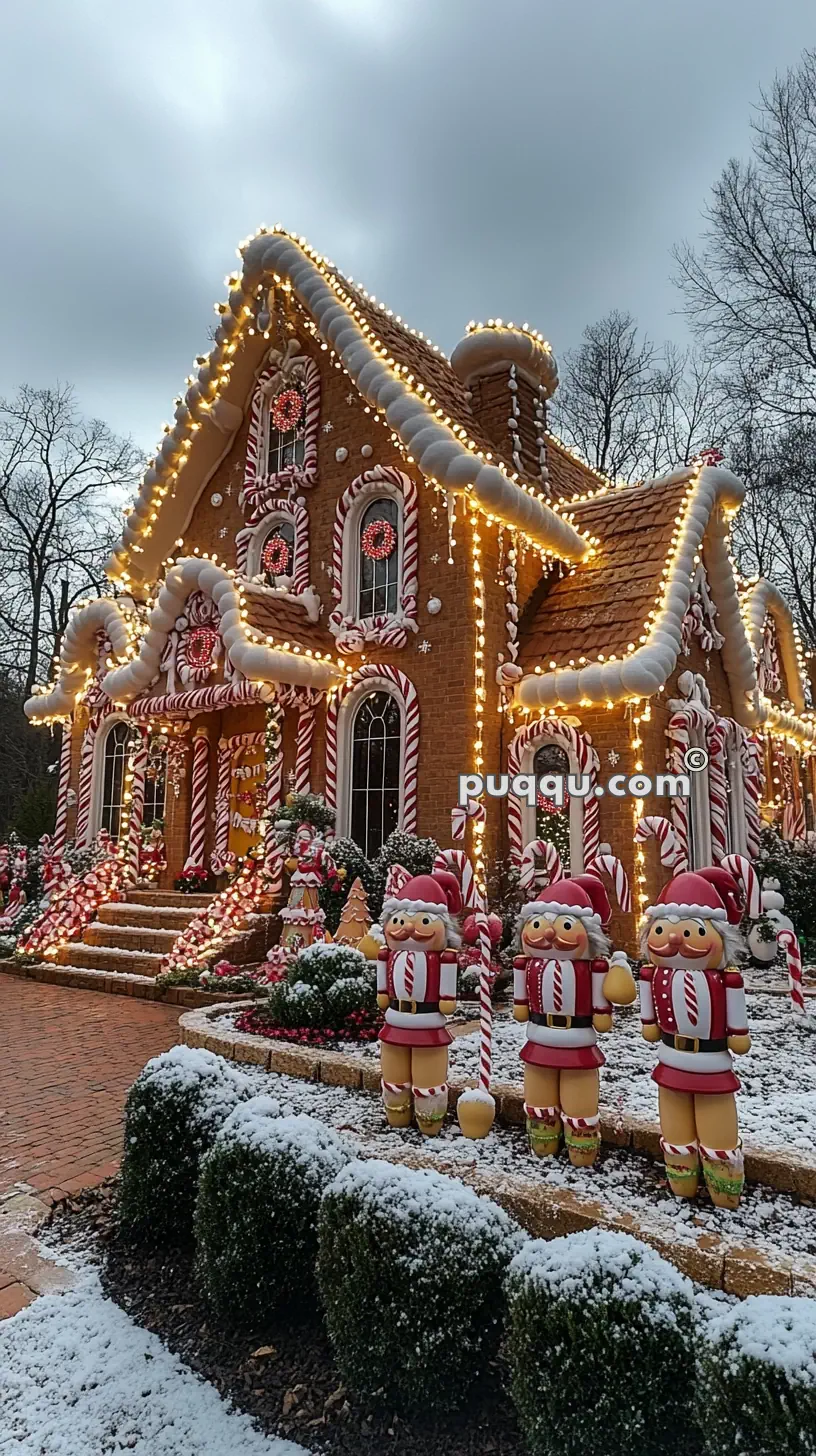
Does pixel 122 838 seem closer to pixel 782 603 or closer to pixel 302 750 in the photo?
pixel 302 750

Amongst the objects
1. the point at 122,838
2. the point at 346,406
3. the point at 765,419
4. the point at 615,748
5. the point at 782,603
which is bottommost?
the point at 122,838

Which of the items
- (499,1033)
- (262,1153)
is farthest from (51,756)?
(262,1153)

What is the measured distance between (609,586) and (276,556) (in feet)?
18.4

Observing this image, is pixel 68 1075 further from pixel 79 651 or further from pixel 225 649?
pixel 79 651

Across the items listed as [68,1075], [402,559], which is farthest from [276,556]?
[68,1075]

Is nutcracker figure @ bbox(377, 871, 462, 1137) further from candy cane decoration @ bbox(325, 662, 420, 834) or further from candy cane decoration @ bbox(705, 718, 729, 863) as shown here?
candy cane decoration @ bbox(705, 718, 729, 863)

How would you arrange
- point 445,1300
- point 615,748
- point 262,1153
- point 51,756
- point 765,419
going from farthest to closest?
point 51,756 < point 765,419 < point 615,748 < point 262,1153 < point 445,1300

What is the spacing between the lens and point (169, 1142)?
4238mm

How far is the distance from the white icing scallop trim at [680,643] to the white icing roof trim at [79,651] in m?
7.72

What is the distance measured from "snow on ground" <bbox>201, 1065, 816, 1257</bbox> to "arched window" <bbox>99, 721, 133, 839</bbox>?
1111 centimetres

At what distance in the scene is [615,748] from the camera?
10.5 m

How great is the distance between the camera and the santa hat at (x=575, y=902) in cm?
430

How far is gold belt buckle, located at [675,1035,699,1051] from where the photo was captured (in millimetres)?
3762

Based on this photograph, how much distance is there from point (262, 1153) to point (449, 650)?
821cm
